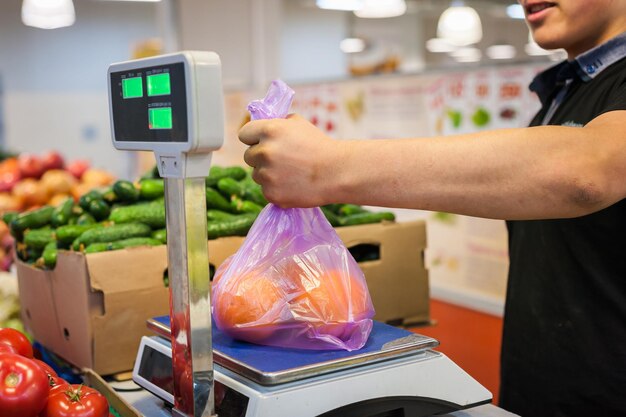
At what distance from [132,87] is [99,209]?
1118 millimetres

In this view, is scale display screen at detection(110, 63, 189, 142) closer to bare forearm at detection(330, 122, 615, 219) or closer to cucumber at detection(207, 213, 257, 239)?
bare forearm at detection(330, 122, 615, 219)

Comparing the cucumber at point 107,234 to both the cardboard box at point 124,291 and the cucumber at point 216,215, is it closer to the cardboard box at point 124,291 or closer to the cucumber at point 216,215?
the cardboard box at point 124,291

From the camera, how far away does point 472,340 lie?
305cm

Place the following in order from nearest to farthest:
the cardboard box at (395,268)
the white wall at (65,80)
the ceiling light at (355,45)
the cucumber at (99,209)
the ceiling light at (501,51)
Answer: the cardboard box at (395,268), the cucumber at (99,209), the ceiling light at (501,51), the ceiling light at (355,45), the white wall at (65,80)

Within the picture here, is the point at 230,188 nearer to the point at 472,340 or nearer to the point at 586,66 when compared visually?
the point at 586,66

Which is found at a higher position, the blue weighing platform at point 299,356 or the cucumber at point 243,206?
the cucumber at point 243,206

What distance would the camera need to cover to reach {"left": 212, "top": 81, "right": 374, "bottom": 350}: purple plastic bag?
1.13 meters

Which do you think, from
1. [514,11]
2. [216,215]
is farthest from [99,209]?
[514,11]

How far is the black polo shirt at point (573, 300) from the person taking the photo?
4.77ft

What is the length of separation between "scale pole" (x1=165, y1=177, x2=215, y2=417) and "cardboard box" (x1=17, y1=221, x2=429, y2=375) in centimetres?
73

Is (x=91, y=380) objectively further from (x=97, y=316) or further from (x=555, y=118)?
(x=555, y=118)

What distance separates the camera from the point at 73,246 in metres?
1.79

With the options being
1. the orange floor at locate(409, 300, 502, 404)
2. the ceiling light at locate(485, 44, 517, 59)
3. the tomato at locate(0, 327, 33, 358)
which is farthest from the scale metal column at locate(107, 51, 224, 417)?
the ceiling light at locate(485, 44, 517, 59)

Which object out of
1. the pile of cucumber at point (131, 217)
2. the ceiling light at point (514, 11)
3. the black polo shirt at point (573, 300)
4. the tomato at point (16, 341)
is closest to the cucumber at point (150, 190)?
the pile of cucumber at point (131, 217)
